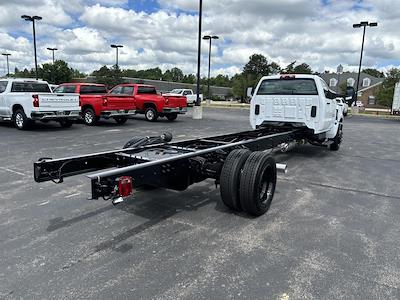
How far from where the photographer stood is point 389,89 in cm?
5303

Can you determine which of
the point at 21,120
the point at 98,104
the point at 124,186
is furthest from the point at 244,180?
the point at 98,104

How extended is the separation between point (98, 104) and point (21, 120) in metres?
3.18

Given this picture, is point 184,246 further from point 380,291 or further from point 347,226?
point 347,226

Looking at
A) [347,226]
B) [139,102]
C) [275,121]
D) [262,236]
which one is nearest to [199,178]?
[262,236]

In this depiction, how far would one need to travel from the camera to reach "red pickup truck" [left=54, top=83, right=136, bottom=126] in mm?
15039

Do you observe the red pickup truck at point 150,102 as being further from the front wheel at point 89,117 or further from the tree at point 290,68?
the tree at point 290,68

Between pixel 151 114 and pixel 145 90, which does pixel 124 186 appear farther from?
pixel 145 90

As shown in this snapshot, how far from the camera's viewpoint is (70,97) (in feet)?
43.5

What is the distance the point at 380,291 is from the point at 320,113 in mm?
5728

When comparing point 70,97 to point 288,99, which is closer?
point 288,99

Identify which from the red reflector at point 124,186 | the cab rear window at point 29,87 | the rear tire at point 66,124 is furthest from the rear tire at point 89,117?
the red reflector at point 124,186

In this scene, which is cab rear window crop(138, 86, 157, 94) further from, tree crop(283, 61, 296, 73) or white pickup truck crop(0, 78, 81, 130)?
tree crop(283, 61, 296, 73)

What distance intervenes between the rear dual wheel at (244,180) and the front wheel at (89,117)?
39.0 ft

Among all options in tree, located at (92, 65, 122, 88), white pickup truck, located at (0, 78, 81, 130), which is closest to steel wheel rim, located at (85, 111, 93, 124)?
white pickup truck, located at (0, 78, 81, 130)
